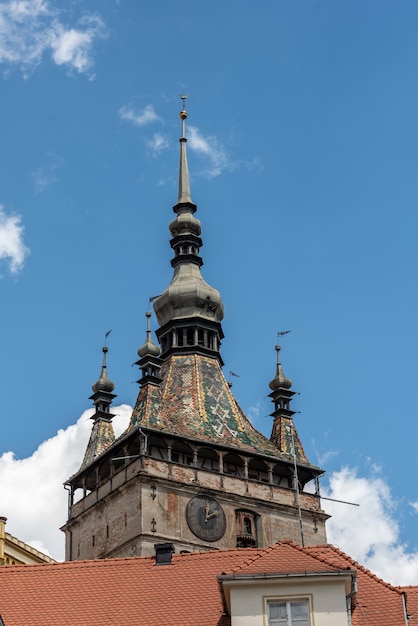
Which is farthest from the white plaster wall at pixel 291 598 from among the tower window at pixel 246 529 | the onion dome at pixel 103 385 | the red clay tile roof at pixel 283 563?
the onion dome at pixel 103 385

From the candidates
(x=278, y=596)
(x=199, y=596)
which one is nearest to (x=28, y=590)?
(x=199, y=596)

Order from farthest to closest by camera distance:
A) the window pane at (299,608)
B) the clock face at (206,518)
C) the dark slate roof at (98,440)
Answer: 1. the dark slate roof at (98,440)
2. the clock face at (206,518)
3. the window pane at (299,608)

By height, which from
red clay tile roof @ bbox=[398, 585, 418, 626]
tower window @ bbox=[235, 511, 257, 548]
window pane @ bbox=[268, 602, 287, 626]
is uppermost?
tower window @ bbox=[235, 511, 257, 548]

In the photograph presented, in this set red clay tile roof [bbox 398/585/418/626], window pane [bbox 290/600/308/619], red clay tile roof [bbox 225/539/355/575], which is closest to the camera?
window pane [bbox 290/600/308/619]

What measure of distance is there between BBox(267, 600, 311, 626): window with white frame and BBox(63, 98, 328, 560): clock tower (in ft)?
114

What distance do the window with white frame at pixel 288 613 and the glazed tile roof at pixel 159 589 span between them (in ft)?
1.59

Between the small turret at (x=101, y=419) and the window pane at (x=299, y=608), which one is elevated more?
the small turret at (x=101, y=419)

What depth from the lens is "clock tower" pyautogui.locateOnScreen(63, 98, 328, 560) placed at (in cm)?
5944

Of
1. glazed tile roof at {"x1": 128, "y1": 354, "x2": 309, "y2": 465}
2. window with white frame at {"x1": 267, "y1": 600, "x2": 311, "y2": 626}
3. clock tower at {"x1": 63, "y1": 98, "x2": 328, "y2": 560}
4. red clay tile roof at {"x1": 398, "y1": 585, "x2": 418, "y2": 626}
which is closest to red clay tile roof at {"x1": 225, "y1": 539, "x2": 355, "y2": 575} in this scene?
window with white frame at {"x1": 267, "y1": 600, "x2": 311, "y2": 626}

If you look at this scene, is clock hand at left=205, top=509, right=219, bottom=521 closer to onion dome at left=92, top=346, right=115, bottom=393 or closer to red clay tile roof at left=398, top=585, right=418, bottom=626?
onion dome at left=92, top=346, right=115, bottom=393

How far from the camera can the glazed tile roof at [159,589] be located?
2234 centimetres

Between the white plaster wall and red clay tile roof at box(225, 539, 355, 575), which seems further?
red clay tile roof at box(225, 539, 355, 575)

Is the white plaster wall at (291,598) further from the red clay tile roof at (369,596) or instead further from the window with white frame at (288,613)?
the red clay tile roof at (369,596)

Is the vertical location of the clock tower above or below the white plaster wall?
above
